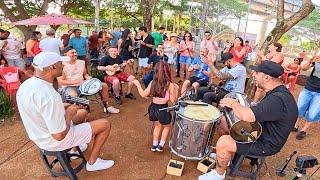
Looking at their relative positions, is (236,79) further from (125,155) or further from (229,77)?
(125,155)

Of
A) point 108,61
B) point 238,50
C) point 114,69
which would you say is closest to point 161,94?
point 114,69

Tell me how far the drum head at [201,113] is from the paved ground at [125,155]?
0.91 m

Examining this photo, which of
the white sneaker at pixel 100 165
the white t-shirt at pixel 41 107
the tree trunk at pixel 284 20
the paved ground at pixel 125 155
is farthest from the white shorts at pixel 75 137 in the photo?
the tree trunk at pixel 284 20

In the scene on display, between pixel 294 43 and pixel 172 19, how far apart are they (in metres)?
19.9

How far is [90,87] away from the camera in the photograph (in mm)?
5270

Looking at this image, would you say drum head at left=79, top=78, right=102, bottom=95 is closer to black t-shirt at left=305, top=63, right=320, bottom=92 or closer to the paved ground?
the paved ground

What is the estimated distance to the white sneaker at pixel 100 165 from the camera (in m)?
3.80

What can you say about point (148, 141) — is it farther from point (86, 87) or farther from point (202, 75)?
point (202, 75)

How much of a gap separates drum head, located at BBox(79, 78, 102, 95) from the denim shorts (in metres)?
4.03

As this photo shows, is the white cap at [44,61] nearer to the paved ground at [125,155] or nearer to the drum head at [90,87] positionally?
the paved ground at [125,155]

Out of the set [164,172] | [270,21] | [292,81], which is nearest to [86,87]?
[164,172]

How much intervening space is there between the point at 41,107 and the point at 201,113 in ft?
6.89

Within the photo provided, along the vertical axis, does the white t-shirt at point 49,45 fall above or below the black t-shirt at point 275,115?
above

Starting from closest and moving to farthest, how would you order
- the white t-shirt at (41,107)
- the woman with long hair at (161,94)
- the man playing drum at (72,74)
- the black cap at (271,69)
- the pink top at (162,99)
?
the white t-shirt at (41,107) → the black cap at (271,69) → the woman with long hair at (161,94) → the pink top at (162,99) → the man playing drum at (72,74)
